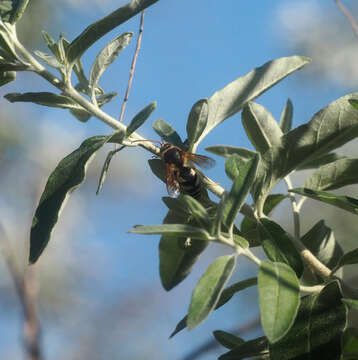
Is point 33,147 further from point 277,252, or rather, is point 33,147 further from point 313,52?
point 277,252

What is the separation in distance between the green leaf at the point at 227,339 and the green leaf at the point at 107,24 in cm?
62

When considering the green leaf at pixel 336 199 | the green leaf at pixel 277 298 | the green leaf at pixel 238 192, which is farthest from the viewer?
the green leaf at pixel 336 199

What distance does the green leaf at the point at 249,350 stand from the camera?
0.95 meters

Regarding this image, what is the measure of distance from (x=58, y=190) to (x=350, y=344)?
22.7 inches

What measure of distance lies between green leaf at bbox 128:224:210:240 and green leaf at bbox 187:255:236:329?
0.06 meters

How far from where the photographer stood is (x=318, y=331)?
859mm

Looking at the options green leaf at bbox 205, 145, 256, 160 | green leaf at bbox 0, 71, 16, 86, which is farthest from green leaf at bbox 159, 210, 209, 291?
green leaf at bbox 0, 71, 16, 86

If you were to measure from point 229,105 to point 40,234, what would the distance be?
47 centimetres

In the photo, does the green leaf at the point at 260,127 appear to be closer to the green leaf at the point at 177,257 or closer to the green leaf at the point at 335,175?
the green leaf at the point at 335,175

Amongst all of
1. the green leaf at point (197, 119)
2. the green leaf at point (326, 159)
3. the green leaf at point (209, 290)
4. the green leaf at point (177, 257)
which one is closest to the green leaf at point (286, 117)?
the green leaf at point (326, 159)

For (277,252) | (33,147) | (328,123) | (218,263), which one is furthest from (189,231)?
(33,147)

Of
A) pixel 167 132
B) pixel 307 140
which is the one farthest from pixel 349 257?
pixel 167 132

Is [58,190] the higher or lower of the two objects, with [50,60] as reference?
lower

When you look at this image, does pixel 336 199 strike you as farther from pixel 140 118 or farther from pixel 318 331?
pixel 140 118
